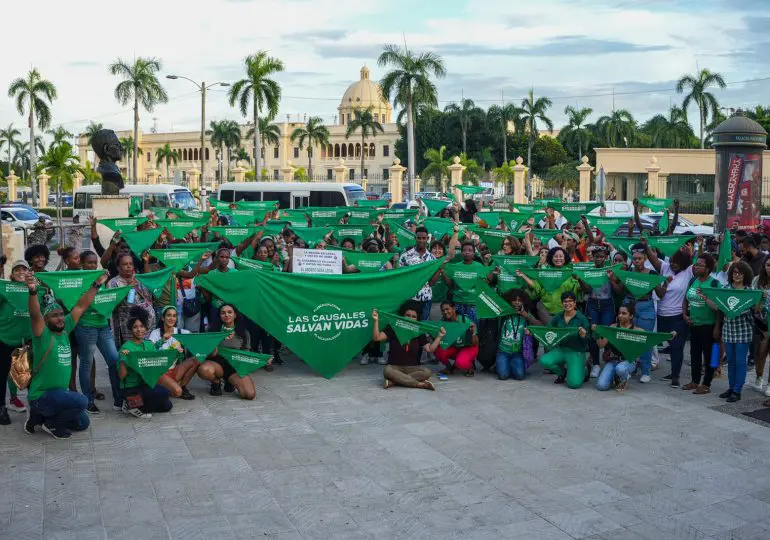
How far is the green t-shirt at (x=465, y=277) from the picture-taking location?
38.6ft

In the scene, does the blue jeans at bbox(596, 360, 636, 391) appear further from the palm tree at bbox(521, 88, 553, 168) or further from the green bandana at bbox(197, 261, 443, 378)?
the palm tree at bbox(521, 88, 553, 168)

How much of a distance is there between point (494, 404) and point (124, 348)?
3.95 metres

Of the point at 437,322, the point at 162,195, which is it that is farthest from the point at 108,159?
the point at 162,195

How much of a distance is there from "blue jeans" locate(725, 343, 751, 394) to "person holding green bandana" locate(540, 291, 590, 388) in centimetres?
160

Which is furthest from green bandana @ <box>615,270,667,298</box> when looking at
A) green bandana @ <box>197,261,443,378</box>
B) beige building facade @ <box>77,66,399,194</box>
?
beige building facade @ <box>77,66,399,194</box>

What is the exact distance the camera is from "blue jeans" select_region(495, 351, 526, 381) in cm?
1113

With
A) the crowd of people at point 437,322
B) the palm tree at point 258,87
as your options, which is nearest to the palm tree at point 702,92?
the palm tree at point 258,87

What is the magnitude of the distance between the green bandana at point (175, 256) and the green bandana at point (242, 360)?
1.74 m

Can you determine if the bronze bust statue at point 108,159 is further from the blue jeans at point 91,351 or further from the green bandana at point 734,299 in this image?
the green bandana at point 734,299

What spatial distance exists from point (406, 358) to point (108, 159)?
10.8 meters

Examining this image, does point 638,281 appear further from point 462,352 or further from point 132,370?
point 132,370

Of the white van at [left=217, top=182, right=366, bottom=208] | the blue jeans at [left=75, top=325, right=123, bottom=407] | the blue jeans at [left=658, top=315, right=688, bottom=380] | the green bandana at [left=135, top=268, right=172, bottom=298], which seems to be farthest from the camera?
the white van at [left=217, top=182, right=366, bottom=208]

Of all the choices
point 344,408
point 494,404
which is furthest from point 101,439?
point 494,404

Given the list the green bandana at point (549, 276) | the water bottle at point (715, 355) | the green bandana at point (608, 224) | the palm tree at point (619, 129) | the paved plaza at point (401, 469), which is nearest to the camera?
the paved plaza at point (401, 469)
